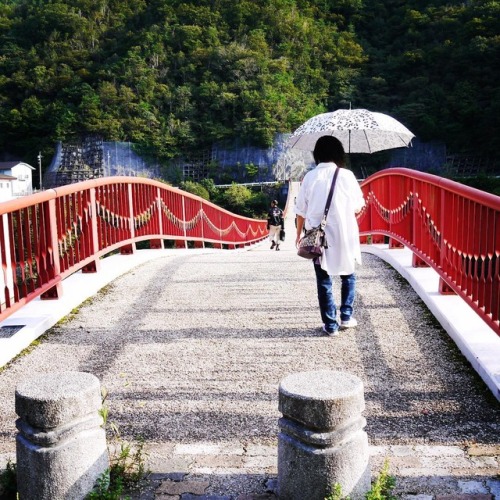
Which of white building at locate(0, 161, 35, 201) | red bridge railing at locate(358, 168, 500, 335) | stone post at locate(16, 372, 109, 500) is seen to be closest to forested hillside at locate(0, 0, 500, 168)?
white building at locate(0, 161, 35, 201)

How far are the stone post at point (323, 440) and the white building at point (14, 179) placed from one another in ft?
222

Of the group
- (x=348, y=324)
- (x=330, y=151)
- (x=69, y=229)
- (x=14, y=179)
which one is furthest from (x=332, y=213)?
(x=14, y=179)

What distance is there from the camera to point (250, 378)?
371cm

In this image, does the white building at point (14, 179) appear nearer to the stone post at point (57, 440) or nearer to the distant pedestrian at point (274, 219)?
the distant pedestrian at point (274, 219)

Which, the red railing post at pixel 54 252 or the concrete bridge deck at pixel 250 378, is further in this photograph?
the red railing post at pixel 54 252

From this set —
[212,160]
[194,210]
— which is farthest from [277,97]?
[194,210]

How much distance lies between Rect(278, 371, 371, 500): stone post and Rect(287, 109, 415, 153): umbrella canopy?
7234 mm

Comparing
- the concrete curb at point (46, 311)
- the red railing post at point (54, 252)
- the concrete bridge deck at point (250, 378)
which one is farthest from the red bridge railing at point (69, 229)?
the concrete bridge deck at point (250, 378)

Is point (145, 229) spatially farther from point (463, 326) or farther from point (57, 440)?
point (57, 440)

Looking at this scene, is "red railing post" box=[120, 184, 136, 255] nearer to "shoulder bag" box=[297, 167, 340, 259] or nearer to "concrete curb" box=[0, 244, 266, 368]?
"concrete curb" box=[0, 244, 266, 368]

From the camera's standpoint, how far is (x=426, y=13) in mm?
106562

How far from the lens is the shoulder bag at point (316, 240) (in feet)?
14.4

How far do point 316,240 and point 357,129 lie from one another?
5.50m

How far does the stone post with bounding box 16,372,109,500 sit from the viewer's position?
2.16 meters
